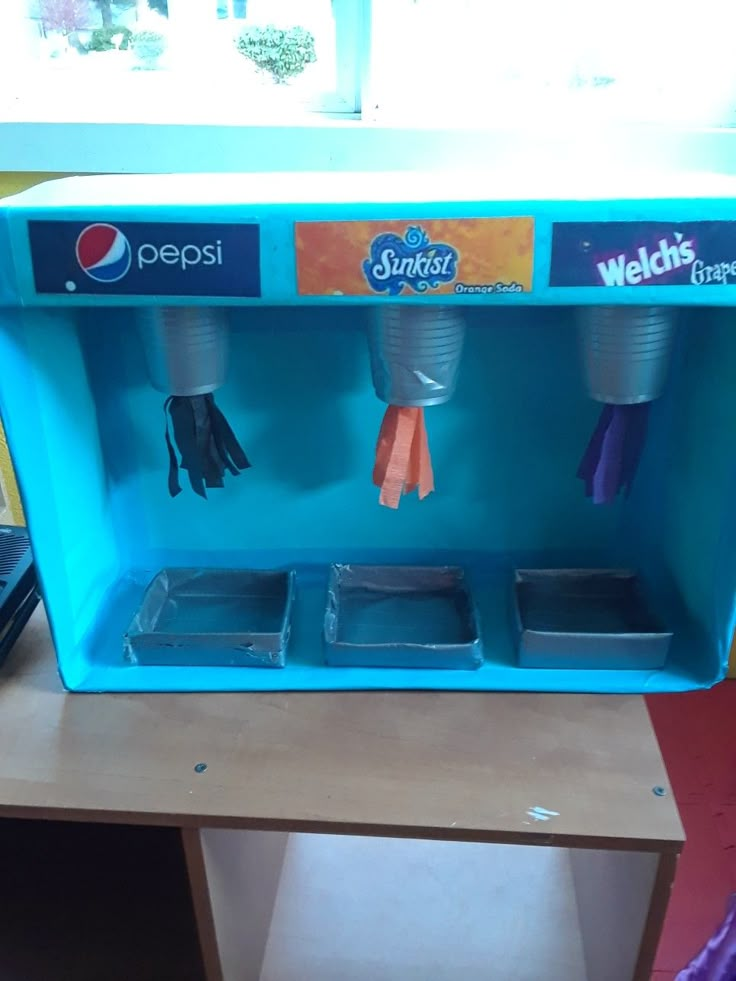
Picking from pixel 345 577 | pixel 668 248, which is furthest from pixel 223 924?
pixel 668 248

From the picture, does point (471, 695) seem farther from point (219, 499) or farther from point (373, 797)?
point (219, 499)

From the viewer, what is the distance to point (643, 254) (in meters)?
0.61

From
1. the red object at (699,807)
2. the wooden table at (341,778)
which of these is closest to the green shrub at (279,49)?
the wooden table at (341,778)

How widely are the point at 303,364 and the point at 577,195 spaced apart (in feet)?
1.05

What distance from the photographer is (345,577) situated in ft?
2.93

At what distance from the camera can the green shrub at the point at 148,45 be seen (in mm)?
1040

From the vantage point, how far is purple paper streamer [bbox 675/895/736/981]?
0.70 meters

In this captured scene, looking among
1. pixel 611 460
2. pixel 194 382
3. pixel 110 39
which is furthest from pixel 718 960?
pixel 110 39

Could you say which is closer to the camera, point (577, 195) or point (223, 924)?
point (577, 195)

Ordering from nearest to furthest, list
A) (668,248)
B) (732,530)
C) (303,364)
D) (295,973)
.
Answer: (668,248) → (732,530) → (303,364) → (295,973)

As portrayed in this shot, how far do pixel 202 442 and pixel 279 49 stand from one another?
0.55m

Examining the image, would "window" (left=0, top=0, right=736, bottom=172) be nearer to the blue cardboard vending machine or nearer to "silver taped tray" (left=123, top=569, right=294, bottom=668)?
the blue cardboard vending machine

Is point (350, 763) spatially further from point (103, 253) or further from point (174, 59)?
point (174, 59)

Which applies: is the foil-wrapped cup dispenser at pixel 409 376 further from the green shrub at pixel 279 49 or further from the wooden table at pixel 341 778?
the green shrub at pixel 279 49
